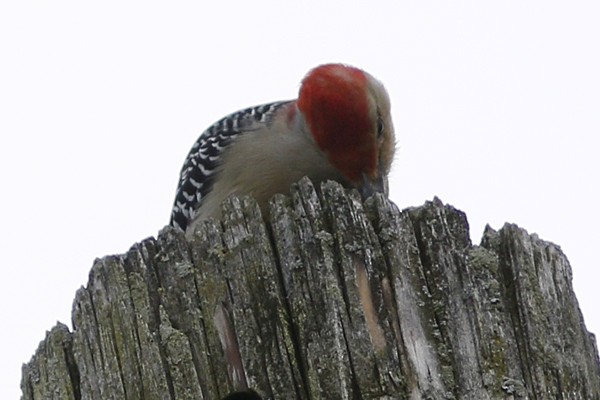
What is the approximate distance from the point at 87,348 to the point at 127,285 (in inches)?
11.5

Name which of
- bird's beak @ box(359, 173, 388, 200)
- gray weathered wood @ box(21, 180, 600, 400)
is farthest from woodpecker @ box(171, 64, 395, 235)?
gray weathered wood @ box(21, 180, 600, 400)

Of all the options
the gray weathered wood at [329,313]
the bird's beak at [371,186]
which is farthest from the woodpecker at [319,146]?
the gray weathered wood at [329,313]

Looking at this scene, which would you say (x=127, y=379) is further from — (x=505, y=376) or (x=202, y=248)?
(x=505, y=376)

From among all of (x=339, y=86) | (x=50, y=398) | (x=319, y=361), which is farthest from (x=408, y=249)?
(x=339, y=86)

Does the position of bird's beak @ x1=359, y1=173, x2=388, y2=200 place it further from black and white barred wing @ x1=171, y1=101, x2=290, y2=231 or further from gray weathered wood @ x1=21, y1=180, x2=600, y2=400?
gray weathered wood @ x1=21, y1=180, x2=600, y2=400

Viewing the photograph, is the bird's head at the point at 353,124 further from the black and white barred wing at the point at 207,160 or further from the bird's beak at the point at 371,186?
the black and white barred wing at the point at 207,160

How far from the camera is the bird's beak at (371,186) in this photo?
546 centimetres

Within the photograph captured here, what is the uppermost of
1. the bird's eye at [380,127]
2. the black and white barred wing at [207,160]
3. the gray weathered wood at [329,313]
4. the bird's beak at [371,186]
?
the black and white barred wing at [207,160]

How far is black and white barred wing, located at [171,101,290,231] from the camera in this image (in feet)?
20.6

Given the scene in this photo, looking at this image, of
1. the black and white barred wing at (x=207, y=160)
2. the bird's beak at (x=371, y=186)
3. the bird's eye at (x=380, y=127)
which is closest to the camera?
the bird's beak at (x=371, y=186)

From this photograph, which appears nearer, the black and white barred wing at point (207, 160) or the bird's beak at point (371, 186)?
the bird's beak at point (371, 186)

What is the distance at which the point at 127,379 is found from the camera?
3.90 metres

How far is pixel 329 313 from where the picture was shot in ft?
12.3

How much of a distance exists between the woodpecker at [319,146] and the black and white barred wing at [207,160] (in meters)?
0.07
